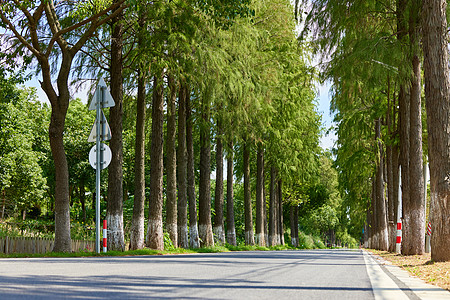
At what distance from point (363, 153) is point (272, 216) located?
1260 cm

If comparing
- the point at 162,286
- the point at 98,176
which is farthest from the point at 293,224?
the point at 162,286

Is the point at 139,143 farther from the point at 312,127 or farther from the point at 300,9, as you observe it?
the point at 312,127

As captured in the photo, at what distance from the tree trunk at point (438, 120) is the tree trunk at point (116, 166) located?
29.5 feet

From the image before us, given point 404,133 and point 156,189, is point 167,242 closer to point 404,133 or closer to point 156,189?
point 156,189

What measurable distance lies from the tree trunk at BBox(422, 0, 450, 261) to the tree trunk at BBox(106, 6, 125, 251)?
355 inches

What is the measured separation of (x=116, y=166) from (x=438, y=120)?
9.43m

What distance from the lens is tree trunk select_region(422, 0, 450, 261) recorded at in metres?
11.0

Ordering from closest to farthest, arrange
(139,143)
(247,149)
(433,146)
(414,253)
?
(433,146) → (414,253) → (139,143) → (247,149)

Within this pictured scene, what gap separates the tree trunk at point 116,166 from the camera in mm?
16219

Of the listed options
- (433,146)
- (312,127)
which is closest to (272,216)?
(312,127)

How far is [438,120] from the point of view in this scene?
11211mm

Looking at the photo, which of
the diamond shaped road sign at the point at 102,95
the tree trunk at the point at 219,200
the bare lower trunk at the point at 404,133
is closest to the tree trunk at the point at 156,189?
the diamond shaped road sign at the point at 102,95

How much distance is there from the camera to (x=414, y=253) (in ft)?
56.0

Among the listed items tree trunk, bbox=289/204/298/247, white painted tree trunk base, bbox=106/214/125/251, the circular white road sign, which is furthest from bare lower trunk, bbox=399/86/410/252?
tree trunk, bbox=289/204/298/247
